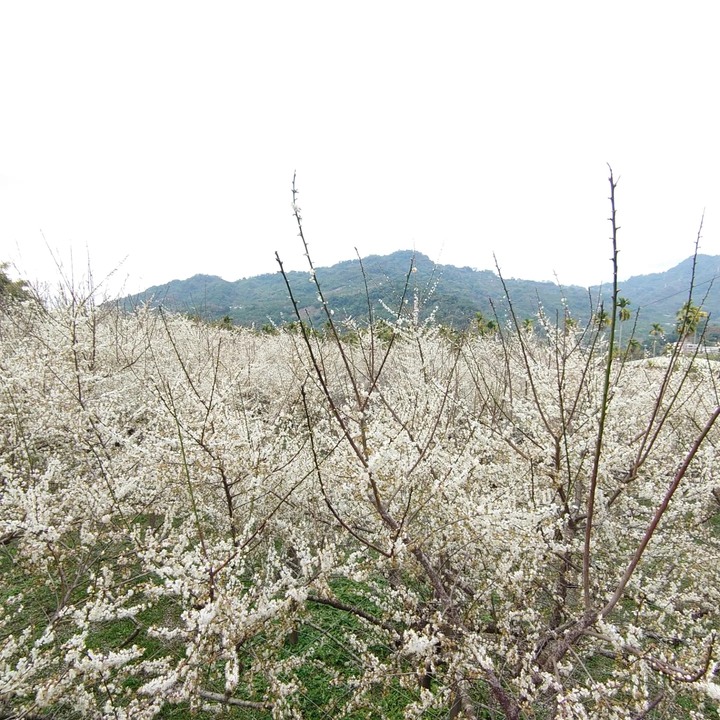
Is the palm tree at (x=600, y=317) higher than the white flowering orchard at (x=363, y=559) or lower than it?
higher

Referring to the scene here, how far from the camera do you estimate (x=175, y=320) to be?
20328 millimetres

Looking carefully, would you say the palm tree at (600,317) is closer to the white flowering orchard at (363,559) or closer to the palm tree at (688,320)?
the white flowering orchard at (363,559)

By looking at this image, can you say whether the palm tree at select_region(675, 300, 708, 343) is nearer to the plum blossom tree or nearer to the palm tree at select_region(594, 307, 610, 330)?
the plum blossom tree

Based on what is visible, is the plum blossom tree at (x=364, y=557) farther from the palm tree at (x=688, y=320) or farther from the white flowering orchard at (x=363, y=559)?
the palm tree at (x=688, y=320)

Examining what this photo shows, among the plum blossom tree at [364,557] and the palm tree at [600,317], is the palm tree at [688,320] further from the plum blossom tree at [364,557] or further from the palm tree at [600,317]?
the palm tree at [600,317]

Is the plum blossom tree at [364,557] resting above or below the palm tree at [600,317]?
below

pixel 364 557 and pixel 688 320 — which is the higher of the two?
pixel 688 320

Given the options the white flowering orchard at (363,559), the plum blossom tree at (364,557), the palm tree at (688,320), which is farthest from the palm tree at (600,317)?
the palm tree at (688,320)

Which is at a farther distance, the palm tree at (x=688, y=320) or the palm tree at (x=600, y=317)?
the palm tree at (x=600, y=317)

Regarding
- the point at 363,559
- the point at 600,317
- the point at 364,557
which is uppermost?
the point at 600,317

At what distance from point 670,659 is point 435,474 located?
7.72 feet

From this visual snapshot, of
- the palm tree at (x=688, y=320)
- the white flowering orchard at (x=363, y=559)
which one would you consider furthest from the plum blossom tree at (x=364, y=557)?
the palm tree at (x=688, y=320)

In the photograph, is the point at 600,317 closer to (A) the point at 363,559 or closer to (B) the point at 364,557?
(B) the point at 364,557

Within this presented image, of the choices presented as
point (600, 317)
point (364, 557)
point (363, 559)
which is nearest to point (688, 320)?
point (600, 317)
